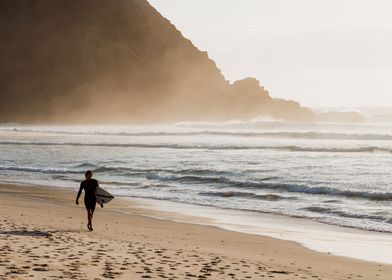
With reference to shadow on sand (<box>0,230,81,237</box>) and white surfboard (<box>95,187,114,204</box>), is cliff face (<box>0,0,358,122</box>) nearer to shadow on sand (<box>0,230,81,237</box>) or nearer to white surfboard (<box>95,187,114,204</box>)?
white surfboard (<box>95,187,114,204</box>)

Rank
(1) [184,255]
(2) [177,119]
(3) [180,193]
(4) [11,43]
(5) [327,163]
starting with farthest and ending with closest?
(4) [11,43], (2) [177,119], (5) [327,163], (3) [180,193], (1) [184,255]

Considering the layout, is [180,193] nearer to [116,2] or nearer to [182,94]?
[182,94]

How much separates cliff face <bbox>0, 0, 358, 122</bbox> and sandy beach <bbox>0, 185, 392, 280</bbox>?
136m

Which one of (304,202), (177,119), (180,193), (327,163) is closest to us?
(304,202)

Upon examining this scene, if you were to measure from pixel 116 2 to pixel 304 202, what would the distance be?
162m

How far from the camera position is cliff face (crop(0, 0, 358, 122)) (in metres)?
160

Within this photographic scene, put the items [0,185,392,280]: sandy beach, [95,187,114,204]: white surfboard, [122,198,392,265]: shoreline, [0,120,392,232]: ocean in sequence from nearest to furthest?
[0,185,392,280]: sandy beach
[122,198,392,265]: shoreline
[95,187,114,204]: white surfboard
[0,120,392,232]: ocean

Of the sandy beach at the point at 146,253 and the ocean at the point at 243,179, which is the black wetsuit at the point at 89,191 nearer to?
the sandy beach at the point at 146,253

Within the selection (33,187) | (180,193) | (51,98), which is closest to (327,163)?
(180,193)

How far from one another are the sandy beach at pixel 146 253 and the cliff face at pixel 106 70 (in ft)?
445

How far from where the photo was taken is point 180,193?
27.7 metres

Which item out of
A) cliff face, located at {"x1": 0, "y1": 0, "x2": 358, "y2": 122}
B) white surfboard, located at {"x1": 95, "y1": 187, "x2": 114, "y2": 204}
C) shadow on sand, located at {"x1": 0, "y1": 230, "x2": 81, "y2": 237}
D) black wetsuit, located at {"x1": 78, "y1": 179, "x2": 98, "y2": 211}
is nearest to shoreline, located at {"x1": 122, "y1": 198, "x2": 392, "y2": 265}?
white surfboard, located at {"x1": 95, "y1": 187, "x2": 114, "y2": 204}

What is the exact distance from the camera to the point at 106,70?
6727 inches

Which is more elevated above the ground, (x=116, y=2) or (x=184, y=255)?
(x=116, y=2)
